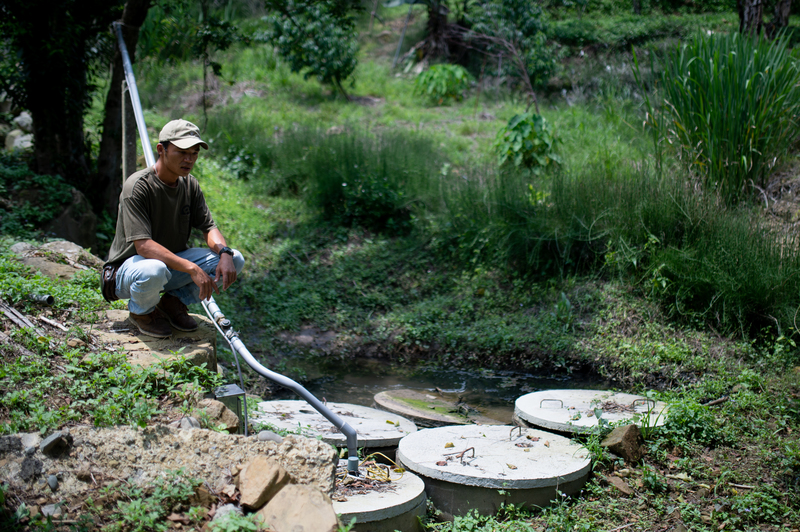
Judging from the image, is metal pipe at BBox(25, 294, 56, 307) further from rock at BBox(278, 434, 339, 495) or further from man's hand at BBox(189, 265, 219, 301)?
rock at BBox(278, 434, 339, 495)

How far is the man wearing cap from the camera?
3217 millimetres

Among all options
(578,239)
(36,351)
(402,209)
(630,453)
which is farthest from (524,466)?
(402,209)

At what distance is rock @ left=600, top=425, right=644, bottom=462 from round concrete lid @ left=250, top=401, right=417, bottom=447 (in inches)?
51.4

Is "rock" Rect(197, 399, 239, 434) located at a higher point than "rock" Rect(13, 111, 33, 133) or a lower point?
lower

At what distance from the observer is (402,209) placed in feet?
27.5

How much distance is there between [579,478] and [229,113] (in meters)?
9.70

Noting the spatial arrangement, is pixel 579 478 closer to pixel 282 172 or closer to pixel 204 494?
pixel 204 494

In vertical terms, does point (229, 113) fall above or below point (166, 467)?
above

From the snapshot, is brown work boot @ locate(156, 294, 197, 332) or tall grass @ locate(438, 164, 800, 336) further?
tall grass @ locate(438, 164, 800, 336)

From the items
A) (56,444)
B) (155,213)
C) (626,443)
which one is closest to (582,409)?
(626,443)

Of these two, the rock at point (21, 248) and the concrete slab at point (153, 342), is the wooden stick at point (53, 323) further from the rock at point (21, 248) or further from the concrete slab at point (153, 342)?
the rock at point (21, 248)

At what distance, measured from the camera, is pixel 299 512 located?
7.53 ft

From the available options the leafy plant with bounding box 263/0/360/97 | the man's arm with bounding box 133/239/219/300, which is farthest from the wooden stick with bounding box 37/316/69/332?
the leafy plant with bounding box 263/0/360/97

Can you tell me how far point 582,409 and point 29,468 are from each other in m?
3.37
